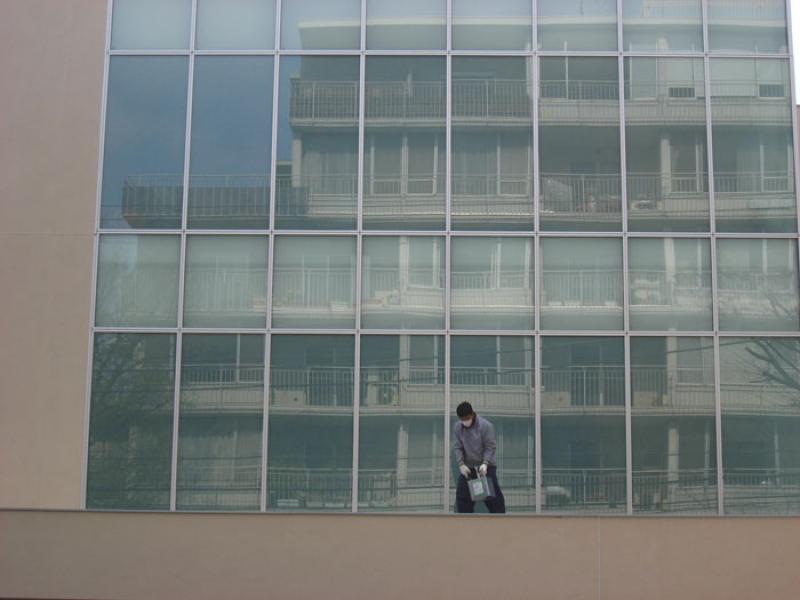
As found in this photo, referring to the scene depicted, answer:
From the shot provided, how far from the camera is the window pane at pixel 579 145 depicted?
550 inches

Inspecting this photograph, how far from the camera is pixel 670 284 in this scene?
13812 mm

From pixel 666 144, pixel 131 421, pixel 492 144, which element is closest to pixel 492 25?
pixel 492 144

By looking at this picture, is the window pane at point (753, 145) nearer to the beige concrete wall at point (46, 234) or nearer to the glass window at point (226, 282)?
the glass window at point (226, 282)

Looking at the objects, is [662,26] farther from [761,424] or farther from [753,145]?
[761,424]

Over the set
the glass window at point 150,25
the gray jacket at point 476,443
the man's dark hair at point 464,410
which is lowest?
the gray jacket at point 476,443

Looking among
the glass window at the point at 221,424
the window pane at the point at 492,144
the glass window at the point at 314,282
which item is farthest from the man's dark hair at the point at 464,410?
the glass window at the point at 221,424

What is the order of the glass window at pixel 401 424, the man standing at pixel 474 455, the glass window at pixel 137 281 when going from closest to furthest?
the man standing at pixel 474 455, the glass window at pixel 401 424, the glass window at pixel 137 281

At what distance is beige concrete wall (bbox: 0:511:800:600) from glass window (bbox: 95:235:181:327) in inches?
89.1

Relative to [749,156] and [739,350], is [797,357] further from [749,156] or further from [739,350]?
[749,156]

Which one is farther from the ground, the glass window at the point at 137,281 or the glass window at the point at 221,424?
the glass window at the point at 137,281

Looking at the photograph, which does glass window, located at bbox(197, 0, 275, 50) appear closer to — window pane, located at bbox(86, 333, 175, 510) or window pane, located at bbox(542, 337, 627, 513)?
window pane, located at bbox(86, 333, 175, 510)

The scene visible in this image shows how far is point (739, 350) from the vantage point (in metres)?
13.7

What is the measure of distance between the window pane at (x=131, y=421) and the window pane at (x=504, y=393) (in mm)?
3274

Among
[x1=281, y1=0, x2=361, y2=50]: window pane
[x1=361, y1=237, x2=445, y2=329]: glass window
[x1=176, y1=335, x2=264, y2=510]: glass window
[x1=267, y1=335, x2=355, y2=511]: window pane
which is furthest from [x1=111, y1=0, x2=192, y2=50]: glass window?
[x1=267, y1=335, x2=355, y2=511]: window pane
